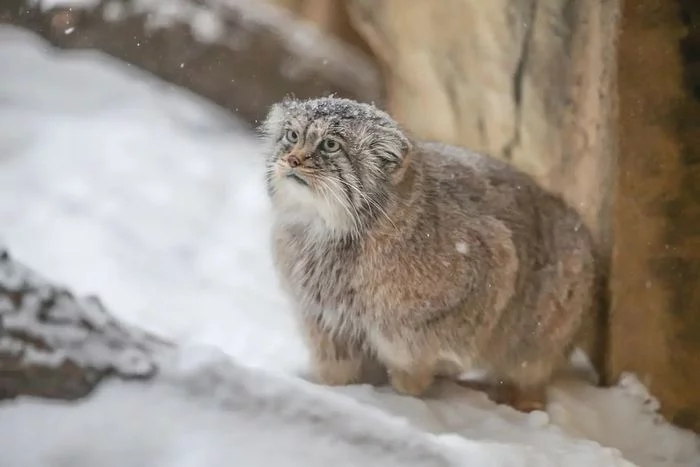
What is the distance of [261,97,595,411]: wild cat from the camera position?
157 cm

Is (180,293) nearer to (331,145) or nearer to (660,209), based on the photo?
(331,145)

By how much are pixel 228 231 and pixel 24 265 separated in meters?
0.63

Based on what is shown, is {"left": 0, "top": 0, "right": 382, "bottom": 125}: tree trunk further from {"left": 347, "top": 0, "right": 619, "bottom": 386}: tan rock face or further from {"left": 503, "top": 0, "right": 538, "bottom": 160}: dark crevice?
{"left": 503, "top": 0, "right": 538, "bottom": 160}: dark crevice

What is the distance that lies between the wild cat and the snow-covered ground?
2.9 inches

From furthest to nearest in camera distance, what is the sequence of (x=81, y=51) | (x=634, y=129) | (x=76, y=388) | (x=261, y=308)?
(x=81, y=51), (x=634, y=129), (x=261, y=308), (x=76, y=388)

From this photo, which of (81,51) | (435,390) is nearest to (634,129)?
(435,390)

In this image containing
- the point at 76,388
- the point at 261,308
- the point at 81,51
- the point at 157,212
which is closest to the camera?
the point at 76,388

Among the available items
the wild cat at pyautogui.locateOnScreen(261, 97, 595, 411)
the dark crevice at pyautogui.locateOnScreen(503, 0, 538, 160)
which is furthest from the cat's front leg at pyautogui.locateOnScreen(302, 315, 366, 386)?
the dark crevice at pyautogui.locateOnScreen(503, 0, 538, 160)

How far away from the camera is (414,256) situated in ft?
5.37

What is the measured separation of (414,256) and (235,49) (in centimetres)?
108

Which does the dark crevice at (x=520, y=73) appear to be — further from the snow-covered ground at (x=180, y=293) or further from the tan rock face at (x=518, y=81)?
the snow-covered ground at (x=180, y=293)

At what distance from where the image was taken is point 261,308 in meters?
1.60

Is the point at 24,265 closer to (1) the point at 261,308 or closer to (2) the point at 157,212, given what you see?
(2) the point at 157,212

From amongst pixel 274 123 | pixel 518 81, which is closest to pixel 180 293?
pixel 274 123
